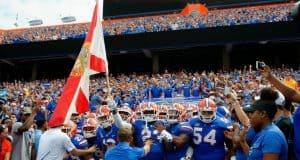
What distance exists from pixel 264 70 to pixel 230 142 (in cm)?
203

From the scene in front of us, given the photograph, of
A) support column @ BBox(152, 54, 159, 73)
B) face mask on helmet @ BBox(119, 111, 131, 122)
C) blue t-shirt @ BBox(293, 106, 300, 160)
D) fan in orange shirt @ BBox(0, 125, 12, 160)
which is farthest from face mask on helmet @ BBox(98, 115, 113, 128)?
support column @ BBox(152, 54, 159, 73)

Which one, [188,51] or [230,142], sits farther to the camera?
[188,51]

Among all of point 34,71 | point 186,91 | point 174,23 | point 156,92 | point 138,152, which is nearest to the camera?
point 138,152

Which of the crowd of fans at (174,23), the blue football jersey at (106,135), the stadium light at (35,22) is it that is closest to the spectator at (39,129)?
the blue football jersey at (106,135)

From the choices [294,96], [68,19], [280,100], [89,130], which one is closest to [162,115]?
[89,130]

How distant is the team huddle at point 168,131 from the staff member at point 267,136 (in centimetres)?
211

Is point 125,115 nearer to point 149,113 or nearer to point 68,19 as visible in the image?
point 149,113

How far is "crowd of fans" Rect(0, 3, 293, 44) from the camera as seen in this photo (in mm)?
26859

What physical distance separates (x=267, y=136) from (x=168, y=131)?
331 cm

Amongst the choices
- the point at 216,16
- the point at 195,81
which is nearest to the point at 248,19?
the point at 216,16

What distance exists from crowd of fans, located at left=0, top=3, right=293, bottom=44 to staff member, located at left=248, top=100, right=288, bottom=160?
2282cm

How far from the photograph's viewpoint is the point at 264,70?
13.6ft

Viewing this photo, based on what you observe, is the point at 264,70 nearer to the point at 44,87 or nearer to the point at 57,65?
the point at 44,87

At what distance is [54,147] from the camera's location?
609 cm
